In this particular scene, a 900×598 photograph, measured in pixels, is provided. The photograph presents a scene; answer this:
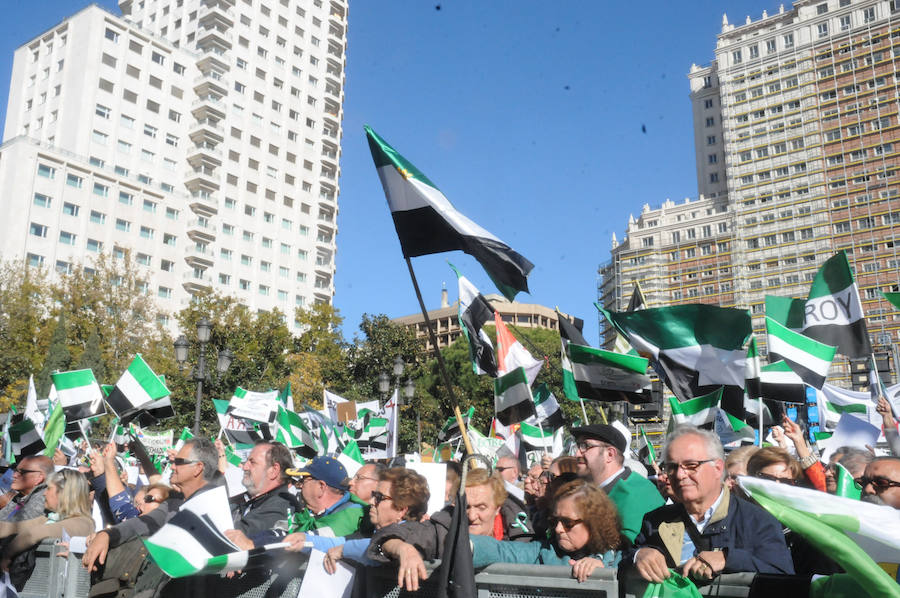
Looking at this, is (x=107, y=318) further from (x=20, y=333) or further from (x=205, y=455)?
(x=205, y=455)

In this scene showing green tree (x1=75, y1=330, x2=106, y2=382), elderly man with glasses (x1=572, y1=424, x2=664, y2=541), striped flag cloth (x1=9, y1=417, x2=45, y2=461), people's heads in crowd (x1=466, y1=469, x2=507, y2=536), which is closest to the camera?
people's heads in crowd (x1=466, y1=469, x2=507, y2=536)

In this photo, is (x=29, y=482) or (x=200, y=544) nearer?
(x=200, y=544)

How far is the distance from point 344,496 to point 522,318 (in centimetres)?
9997

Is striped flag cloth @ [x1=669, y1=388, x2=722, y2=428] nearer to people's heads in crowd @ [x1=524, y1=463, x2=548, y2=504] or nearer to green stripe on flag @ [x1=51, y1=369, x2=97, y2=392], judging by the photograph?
people's heads in crowd @ [x1=524, y1=463, x2=548, y2=504]

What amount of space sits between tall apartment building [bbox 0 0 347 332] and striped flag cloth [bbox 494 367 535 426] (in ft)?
174

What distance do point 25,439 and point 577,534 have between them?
8328 millimetres

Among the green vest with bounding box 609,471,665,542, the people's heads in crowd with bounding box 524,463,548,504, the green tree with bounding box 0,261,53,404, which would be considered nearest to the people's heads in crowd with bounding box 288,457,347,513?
the people's heads in crowd with bounding box 524,463,548,504

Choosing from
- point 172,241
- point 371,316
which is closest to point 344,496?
point 371,316

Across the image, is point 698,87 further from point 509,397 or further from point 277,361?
point 509,397

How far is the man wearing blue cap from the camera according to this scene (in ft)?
16.1

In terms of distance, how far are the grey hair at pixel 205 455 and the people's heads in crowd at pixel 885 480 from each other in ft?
12.7

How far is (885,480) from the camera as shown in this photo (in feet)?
12.7

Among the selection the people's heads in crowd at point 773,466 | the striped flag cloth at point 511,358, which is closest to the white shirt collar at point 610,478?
the people's heads in crowd at point 773,466

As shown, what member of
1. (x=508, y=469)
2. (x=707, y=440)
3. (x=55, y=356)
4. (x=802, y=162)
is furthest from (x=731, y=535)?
(x=802, y=162)
